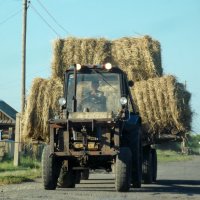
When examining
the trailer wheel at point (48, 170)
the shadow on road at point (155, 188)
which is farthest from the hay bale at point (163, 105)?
the trailer wheel at point (48, 170)

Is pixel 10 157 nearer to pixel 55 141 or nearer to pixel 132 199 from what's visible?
pixel 55 141

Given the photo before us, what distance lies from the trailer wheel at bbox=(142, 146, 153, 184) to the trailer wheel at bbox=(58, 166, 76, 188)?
10.9 ft

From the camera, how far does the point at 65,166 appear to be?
16.2 meters

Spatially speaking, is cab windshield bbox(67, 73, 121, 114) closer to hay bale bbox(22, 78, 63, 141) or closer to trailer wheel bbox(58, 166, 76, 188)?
trailer wheel bbox(58, 166, 76, 188)

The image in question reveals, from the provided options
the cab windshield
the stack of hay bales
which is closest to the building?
the stack of hay bales

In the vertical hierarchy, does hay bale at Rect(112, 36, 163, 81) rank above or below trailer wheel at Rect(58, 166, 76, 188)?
above

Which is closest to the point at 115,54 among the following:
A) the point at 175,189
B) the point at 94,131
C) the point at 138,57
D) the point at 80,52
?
the point at 138,57

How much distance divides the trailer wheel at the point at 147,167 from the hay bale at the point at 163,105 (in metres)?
0.83

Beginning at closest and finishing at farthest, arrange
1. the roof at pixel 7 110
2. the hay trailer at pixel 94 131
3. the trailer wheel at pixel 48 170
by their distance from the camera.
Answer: the hay trailer at pixel 94 131 < the trailer wheel at pixel 48 170 < the roof at pixel 7 110

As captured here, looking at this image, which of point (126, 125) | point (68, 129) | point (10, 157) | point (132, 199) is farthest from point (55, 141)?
point (10, 157)

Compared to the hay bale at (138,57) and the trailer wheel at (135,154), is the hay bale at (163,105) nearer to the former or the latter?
the hay bale at (138,57)

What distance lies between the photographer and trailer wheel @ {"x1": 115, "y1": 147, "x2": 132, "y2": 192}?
1480 cm

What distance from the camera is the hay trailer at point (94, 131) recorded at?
15.2 m

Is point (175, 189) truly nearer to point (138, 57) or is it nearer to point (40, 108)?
point (40, 108)
